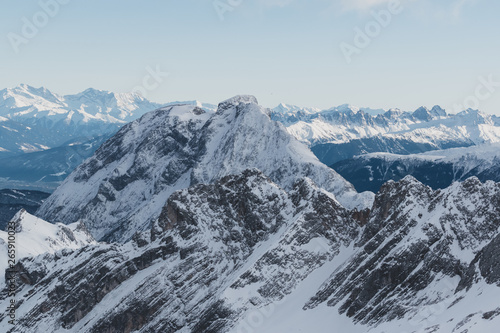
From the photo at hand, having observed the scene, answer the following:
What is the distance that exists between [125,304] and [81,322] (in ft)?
57.0

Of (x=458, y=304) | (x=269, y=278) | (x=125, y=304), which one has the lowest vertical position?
(x=458, y=304)

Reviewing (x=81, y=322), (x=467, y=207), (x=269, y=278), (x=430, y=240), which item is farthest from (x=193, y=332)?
(x=467, y=207)

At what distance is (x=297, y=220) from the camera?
198 m

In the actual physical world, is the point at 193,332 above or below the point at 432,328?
above

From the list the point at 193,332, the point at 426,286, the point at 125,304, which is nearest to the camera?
the point at 426,286

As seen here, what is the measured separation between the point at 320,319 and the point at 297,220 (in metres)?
39.7

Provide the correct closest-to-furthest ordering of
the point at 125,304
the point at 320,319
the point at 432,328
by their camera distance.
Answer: the point at 432,328, the point at 320,319, the point at 125,304

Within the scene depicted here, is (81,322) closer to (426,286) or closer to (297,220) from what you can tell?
(297,220)

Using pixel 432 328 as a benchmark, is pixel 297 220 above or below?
above

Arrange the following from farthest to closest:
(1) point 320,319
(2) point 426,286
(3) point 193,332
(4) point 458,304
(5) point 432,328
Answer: (3) point 193,332
(1) point 320,319
(2) point 426,286
(4) point 458,304
(5) point 432,328

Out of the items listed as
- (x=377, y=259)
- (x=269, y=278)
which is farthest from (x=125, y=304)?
(x=377, y=259)

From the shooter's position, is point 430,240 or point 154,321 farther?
point 154,321

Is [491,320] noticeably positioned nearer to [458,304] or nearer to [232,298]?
[458,304]

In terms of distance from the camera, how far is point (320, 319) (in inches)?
6506
